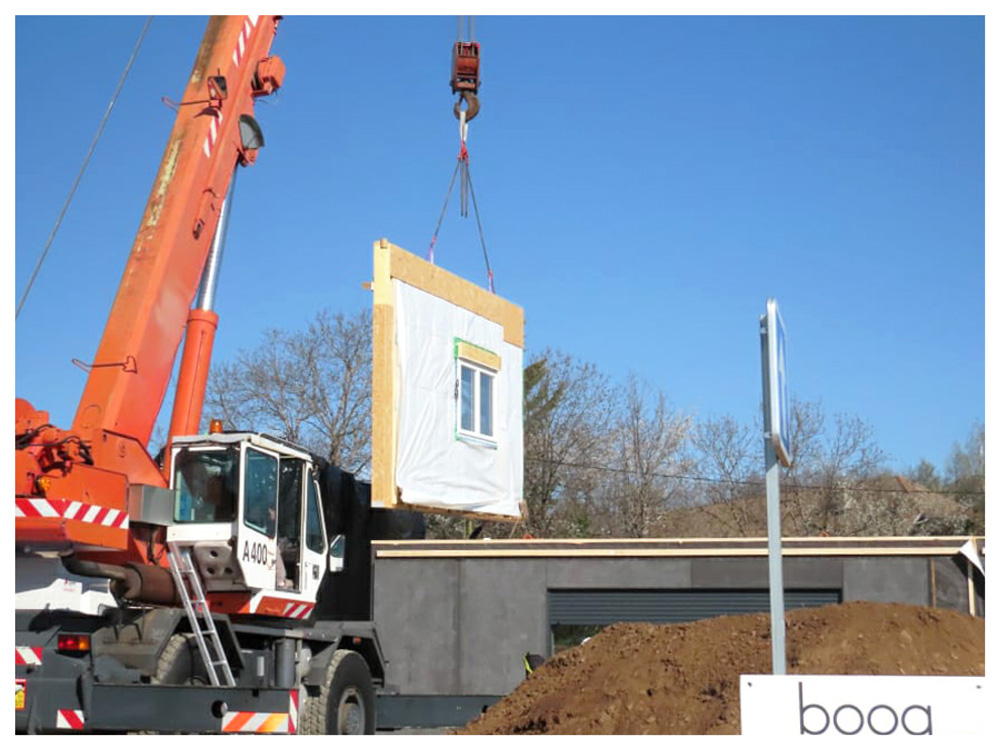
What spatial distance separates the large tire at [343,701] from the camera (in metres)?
11.2

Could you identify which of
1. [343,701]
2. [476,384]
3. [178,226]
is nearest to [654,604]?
[476,384]

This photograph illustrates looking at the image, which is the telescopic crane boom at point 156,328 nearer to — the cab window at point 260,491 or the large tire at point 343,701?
the cab window at point 260,491

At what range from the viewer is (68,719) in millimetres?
9211

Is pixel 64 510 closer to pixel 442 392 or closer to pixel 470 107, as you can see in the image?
pixel 442 392

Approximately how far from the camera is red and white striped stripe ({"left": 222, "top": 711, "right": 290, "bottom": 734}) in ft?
31.9

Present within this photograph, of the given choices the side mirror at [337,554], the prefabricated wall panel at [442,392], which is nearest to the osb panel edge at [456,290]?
the prefabricated wall panel at [442,392]

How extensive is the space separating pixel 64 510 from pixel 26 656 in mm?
1315

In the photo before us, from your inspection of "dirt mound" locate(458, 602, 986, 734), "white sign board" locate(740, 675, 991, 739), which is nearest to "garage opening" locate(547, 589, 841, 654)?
"dirt mound" locate(458, 602, 986, 734)

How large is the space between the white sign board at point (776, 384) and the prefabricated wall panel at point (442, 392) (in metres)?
5.37

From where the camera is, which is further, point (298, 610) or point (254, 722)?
point (298, 610)

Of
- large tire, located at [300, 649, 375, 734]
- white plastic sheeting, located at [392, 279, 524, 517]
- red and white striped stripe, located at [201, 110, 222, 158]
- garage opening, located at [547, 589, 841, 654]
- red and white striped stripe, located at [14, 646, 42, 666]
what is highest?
red and white striped stripe, located at [201, 110, 222, 158]

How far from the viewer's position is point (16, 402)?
9047 mm

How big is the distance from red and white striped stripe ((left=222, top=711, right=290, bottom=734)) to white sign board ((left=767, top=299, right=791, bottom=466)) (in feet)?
18.9

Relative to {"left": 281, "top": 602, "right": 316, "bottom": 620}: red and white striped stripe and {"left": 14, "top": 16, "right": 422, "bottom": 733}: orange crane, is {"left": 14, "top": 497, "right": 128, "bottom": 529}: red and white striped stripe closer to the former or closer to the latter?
{"left": 14, "top": 16, "right": 422, "bottom": 733}: orange crane
